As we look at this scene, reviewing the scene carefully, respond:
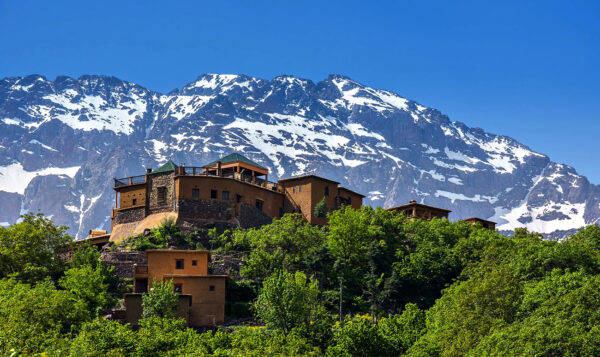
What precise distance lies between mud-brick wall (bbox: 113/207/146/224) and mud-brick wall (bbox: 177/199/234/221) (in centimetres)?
628

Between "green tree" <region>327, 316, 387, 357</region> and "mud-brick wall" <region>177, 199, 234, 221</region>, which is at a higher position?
"mud-brick wall" <region>177, 199, 234, 221</region>

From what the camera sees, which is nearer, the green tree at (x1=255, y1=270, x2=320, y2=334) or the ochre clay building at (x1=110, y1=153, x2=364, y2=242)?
the green tree at (x1=255, y1=270, x2=320, y2=334)

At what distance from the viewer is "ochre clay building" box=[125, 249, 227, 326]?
69.1 metres

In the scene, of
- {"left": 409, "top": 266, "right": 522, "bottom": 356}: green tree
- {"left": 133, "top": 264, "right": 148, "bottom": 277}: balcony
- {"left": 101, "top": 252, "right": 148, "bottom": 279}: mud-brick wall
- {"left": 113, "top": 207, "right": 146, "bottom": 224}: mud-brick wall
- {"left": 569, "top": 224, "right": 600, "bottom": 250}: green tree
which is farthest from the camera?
{"left": 113, "top": 207, "right": 146, "bottom": 224}: mud-brick wall

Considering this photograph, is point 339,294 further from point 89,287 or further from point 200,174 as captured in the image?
point 200,174

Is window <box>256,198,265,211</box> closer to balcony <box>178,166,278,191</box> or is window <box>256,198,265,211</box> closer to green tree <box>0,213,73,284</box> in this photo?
balcony <box>178,166,278,191</box>

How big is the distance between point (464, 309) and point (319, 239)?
2841 cm

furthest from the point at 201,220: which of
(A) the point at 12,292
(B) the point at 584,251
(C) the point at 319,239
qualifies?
(B) the point at 584,251

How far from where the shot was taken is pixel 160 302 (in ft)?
218

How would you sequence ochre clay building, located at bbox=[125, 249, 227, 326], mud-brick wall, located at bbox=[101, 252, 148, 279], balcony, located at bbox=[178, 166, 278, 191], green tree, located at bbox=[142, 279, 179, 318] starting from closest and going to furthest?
green tree, located at bbox=[142, 279, 179, 318] < ochre clay building, located at bbox=[125, 249, 227, 326] < mud-brick wall, located at bbox=[101, 252, 148, 279] < balcony, located at bbox=[178, 166, 278, 191]

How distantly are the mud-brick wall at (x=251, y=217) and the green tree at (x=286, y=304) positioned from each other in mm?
25459

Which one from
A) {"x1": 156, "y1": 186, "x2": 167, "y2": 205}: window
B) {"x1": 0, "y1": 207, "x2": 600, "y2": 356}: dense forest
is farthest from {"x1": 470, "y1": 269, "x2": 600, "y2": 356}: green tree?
{"x1": 156, "y1": 186, "x2": 167, "y2": 205}: window

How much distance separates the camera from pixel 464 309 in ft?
194

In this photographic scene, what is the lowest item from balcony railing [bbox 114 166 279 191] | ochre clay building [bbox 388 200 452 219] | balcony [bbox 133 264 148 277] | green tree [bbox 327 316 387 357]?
green tree [bbox 327 316 387 357]
